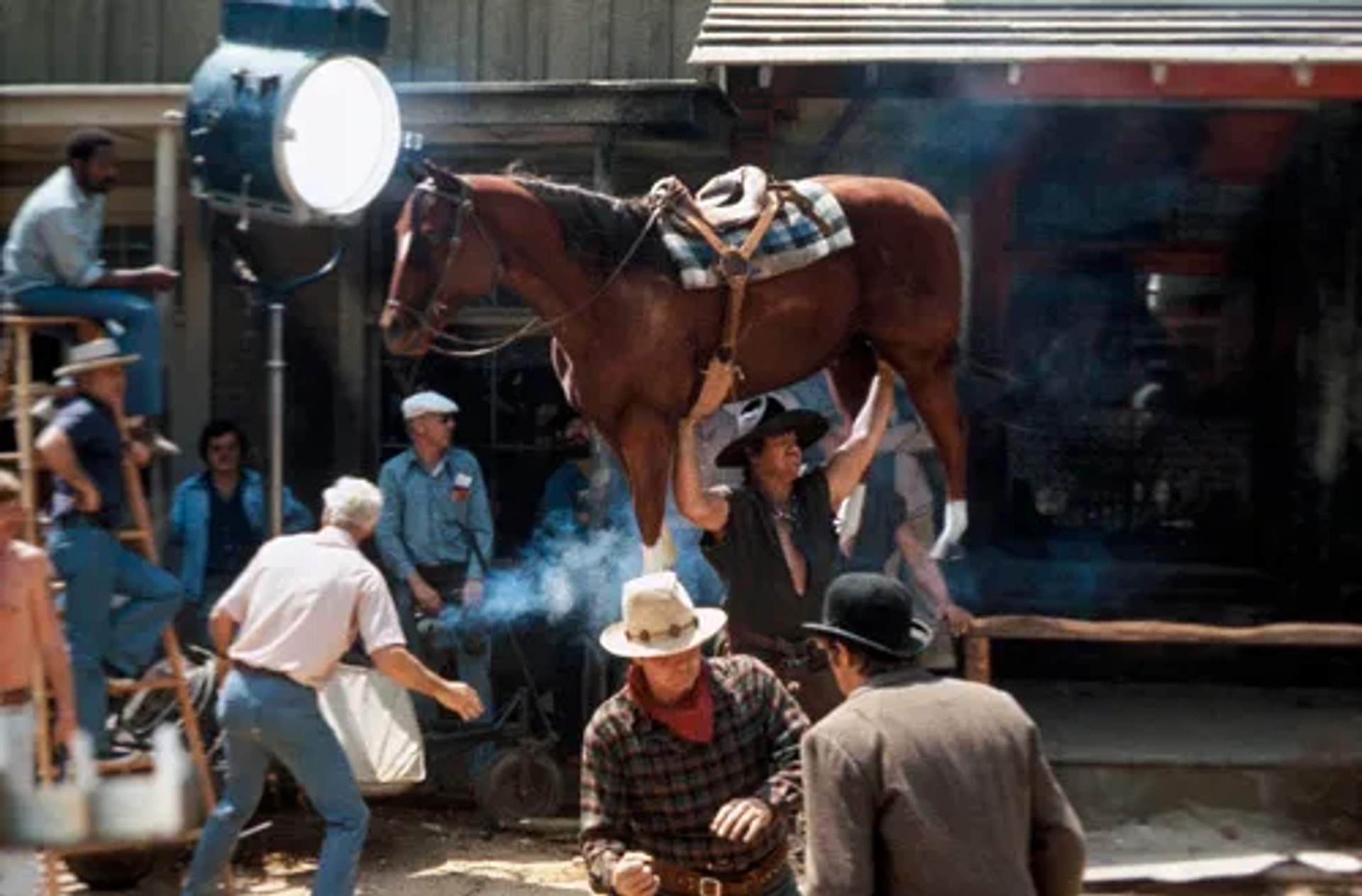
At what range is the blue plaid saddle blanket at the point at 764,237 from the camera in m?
7.38

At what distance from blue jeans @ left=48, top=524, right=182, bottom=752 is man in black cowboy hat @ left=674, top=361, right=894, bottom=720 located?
2.51 meters

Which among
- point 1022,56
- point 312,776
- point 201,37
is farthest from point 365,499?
point 201,37

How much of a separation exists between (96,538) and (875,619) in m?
4.52

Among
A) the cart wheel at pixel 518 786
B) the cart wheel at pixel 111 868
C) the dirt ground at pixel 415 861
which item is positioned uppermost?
the cart wheel at pixel 518 786

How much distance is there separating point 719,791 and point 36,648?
318cm

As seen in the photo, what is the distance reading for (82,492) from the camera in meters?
8.35

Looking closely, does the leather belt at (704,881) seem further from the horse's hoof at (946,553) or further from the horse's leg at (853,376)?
the horse's leg at (853,376)

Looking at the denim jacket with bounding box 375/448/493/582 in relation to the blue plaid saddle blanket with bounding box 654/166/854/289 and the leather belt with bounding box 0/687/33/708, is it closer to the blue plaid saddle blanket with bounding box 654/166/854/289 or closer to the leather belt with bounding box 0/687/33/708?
the leather belt with bounding box 0/687/33/708

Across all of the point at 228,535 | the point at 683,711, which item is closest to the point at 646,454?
the point at 683,711

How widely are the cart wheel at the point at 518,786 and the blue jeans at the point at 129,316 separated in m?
2.35

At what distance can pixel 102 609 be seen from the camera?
8.55 m

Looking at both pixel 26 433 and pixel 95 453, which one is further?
pixel 95 453

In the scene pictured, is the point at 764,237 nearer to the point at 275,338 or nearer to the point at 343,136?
the point at 343,136

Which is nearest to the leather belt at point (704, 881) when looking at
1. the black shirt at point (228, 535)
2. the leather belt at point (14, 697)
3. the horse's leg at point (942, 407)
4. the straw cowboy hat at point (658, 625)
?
the straw cowboy hat at point (658, 625)
